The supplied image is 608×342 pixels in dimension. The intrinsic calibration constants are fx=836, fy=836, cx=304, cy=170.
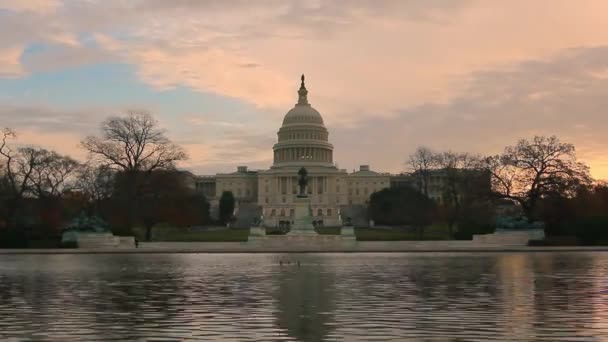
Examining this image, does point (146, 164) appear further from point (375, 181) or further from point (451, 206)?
point (375, 181)

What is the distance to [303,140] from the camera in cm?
16062

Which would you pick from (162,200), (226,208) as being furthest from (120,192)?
(226,208)

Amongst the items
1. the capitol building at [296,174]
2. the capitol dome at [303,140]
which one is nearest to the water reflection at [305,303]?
the capitol building at [296,174]

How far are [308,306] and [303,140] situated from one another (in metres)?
146

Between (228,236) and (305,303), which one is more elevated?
Answer: (228,236)

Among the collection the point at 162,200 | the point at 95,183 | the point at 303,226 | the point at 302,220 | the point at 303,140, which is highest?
the point at 303,140

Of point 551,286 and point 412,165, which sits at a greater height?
point 412,165

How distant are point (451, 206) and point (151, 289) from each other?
59601 millimetres

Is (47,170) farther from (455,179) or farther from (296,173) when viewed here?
(296,173)

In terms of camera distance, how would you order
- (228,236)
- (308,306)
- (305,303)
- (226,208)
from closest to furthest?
(308,306)
(305,303)
(228,236)
(226,208)

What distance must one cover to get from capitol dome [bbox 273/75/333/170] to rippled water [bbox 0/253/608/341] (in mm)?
136534

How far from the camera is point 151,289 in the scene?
1959cm

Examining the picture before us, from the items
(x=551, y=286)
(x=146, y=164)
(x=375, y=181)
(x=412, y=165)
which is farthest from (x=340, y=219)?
(x=551, y=286)

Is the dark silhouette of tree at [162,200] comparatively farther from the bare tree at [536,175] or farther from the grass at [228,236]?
the bare tree at [536,175]
